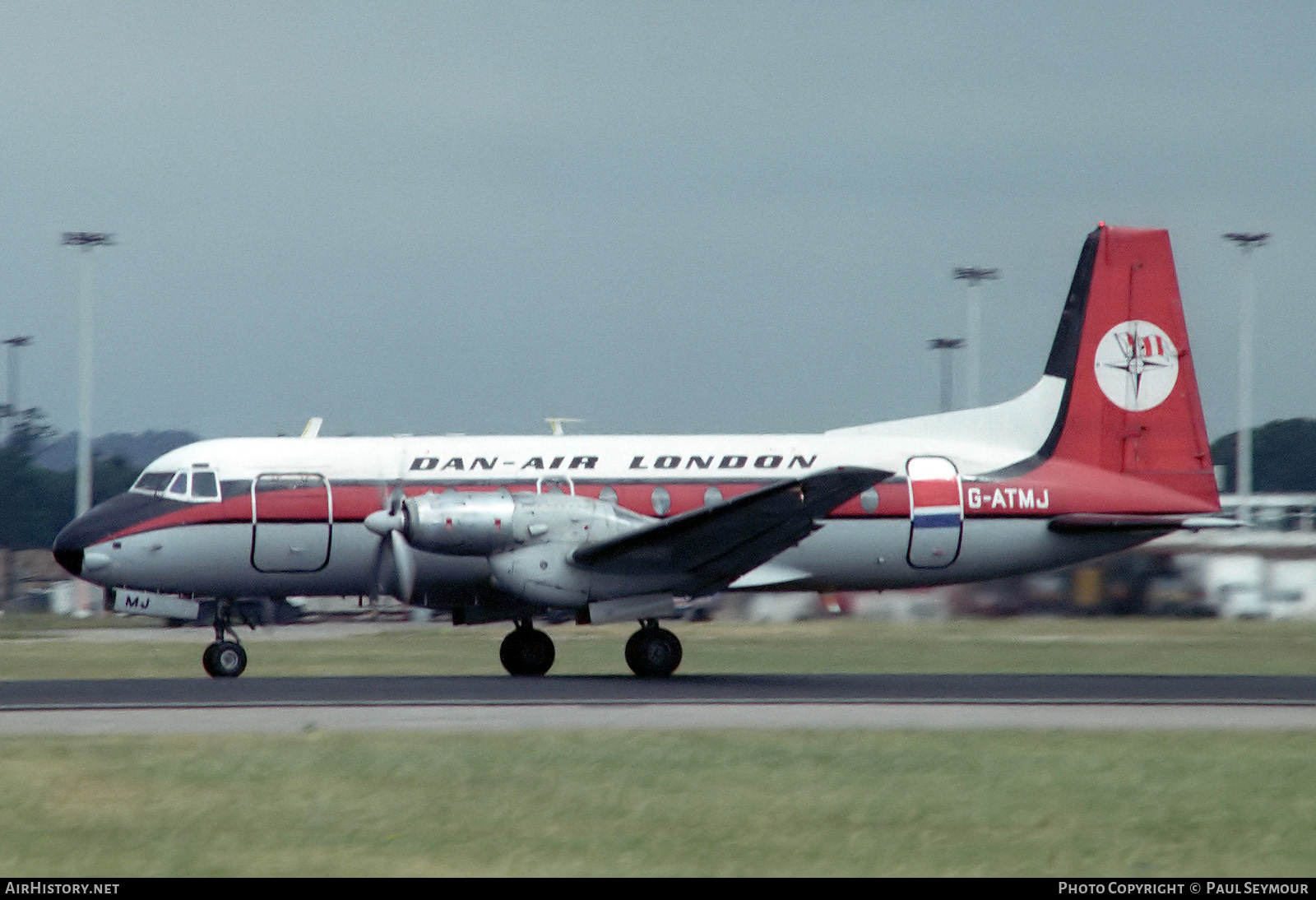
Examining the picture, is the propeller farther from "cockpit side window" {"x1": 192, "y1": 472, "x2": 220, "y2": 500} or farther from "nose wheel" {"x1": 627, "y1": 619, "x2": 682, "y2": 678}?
"nose wheel" {"x1": 627, "y1": 619, "x2": 682, "y2": 678}

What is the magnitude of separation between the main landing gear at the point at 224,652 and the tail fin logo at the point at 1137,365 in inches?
485

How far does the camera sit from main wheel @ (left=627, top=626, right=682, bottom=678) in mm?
21156

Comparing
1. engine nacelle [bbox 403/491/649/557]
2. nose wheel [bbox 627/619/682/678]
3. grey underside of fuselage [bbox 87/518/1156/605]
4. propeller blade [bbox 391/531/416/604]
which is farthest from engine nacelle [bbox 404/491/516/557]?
nose wheel [bbox 627/619/682/678]

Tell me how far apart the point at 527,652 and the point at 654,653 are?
2.09 m

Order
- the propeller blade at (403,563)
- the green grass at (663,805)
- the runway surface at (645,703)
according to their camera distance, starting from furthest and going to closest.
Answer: the propeller blade at (403,563), the runway surface at (645,703), the green grass at (663,805)

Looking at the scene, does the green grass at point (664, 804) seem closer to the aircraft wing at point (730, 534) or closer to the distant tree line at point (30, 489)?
the aircraft wing at point (730, 534)

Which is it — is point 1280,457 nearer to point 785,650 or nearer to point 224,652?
point 785,650

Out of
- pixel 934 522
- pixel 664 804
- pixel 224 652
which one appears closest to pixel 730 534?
pixel 934 522

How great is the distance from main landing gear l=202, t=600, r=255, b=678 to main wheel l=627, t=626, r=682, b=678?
4.95 meters

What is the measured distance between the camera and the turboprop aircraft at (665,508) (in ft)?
67.4
